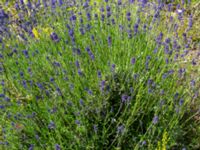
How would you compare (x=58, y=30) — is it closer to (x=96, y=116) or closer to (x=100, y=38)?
(x=100, y=38)

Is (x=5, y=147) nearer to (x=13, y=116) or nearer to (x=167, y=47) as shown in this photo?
(x=13, y=116)

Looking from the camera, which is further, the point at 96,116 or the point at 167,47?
the point at 167,47

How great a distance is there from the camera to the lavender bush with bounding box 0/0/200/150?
2152 mm

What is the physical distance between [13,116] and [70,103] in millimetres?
395

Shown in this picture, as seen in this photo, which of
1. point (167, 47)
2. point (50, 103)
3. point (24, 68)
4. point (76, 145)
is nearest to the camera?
point (76, 145)

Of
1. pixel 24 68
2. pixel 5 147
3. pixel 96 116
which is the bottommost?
pixel 5 147

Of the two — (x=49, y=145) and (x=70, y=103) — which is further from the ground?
(x=70, y=103)

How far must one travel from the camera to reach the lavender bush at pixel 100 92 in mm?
2152

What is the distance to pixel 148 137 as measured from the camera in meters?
2.14

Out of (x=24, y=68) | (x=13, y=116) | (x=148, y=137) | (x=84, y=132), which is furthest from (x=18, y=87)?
(x=148, y=137)

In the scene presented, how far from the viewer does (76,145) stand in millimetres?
2102

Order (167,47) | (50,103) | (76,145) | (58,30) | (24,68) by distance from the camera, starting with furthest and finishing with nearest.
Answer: (58,30), (24,68), (167,47), (50,103), (76,145)

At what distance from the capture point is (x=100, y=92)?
86.0 inches

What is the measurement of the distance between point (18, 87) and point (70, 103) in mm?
556
